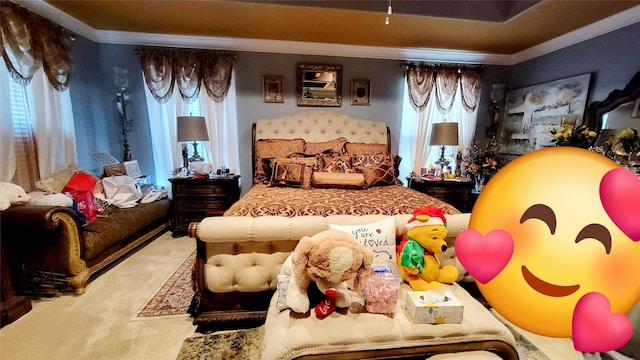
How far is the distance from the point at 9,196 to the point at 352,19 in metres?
3.06

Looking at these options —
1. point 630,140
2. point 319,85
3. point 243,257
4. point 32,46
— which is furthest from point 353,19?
point 32,46

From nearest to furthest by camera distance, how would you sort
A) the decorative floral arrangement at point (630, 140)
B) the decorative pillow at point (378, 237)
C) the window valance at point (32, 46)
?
the decorative pillow at point (378, 237)
the window valance at point (32, 46)
the decorative floral arrangement at point (630, 140)

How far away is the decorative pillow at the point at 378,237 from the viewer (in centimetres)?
151

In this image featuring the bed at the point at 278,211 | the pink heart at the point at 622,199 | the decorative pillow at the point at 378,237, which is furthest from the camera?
the bed at the point at 278,211

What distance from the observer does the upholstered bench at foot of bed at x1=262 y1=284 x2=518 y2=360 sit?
1073 mm

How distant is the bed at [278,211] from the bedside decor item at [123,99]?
5.17 feet

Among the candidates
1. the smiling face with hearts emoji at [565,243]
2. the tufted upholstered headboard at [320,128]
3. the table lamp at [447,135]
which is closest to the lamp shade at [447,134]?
the table lamp at [447,135]

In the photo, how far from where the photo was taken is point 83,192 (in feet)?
7.86

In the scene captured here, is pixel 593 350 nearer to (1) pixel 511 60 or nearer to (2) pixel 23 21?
(2) pixel 23 21

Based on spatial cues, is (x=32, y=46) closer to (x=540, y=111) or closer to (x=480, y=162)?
(x=480, y=162)

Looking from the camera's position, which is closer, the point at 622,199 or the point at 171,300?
the point at 622,199

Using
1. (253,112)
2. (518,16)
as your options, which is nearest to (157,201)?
(253,112)

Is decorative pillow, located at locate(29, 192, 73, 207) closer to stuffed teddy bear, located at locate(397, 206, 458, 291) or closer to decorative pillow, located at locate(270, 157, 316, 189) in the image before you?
decorative pillow, located at locate(270, 157, 316, 189)

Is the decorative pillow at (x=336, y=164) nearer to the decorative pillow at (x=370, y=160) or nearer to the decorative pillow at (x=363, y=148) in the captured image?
the decorative pillow at (x=370, y=160)
